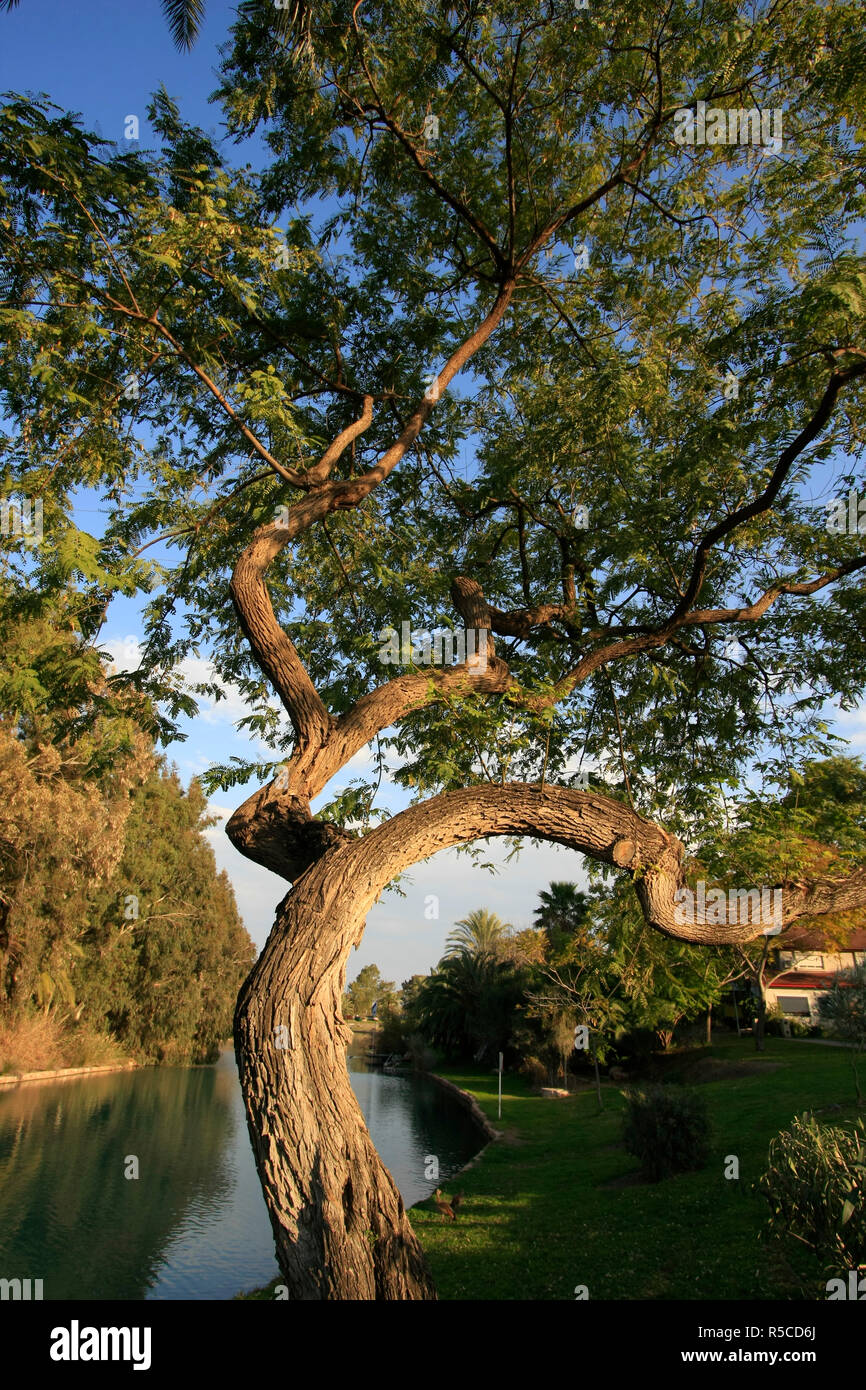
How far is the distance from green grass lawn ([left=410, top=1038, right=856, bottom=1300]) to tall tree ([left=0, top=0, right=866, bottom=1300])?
488 centimetres

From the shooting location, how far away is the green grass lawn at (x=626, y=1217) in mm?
8391

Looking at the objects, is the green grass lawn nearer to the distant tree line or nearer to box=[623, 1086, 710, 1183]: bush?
box=[623, 1086, 710, 1183]: bush

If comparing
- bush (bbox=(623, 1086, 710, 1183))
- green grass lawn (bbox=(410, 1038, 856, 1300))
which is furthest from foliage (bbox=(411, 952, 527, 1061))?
bush (bbox=(623, 1086, 710, 1183))

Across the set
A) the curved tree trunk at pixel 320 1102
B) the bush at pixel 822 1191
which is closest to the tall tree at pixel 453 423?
the curved tree trunk at pixel 320 1102

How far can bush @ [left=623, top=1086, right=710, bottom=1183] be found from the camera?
14.5 m

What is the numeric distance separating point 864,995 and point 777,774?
10.9 meters

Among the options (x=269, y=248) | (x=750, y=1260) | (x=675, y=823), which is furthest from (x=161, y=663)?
(x=750, y=1260)

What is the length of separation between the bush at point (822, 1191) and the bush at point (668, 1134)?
7.41 meters

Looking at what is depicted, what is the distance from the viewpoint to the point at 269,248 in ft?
18.8

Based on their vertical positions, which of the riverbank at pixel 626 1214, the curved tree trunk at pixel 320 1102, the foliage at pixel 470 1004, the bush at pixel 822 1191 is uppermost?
the curved tree trunk at pixel 320 1102

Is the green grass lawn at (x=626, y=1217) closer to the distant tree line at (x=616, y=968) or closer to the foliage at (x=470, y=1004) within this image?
the distant tree line at (x=616, y=968)

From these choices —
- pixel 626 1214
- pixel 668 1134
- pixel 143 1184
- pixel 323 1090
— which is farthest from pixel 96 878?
pixel 323 1090

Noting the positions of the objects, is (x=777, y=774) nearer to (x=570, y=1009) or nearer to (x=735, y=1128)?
(x=735, y=1128)

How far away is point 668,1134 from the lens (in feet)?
47.9
